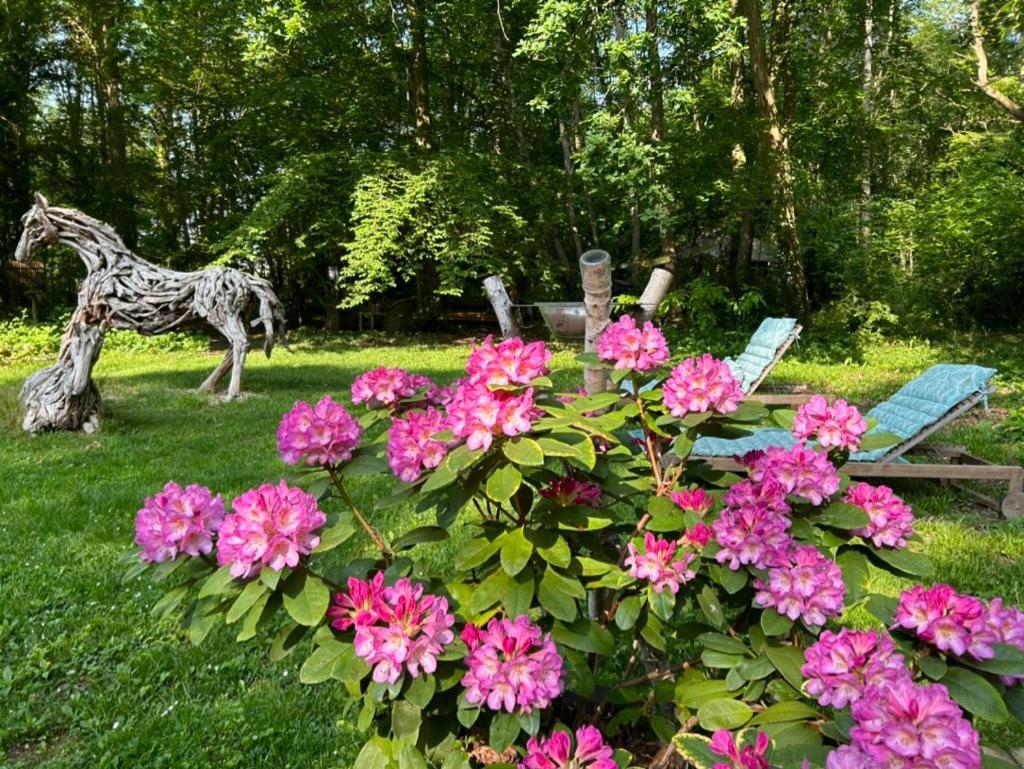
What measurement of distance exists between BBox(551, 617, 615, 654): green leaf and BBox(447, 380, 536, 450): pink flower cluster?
0.38 m

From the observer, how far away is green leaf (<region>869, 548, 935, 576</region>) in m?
1.18

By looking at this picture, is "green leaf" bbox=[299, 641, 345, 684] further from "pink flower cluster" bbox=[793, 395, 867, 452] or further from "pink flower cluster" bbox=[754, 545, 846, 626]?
"pink flower cluster" bbox=[793, 395, 867, 452]

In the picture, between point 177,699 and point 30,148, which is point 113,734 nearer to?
point 177,699

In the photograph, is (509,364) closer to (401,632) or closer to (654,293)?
(401,632)

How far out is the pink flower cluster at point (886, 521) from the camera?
122 cm

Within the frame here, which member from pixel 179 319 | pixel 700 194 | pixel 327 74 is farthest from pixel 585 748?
pixel 327 74

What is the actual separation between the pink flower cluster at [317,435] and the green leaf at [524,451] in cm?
41

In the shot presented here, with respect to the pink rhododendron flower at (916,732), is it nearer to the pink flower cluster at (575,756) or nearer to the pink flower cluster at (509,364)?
the pink flower cluster at (575,756)

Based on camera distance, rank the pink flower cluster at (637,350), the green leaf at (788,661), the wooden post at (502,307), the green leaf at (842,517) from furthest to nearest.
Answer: the wooden post at (502,307), the pink flower cluster at (637,350), the green leaf at (842,517), the green leaf at (788,661)

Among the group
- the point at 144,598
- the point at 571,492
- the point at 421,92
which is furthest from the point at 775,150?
the point at 571,492

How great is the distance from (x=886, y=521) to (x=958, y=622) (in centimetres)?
28

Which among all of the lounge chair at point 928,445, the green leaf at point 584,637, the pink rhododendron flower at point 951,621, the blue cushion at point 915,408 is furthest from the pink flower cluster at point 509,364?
the blue cushion at point 915,408

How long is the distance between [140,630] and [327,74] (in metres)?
14.2

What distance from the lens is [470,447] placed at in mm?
1104
